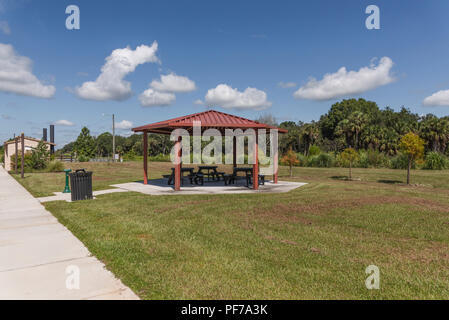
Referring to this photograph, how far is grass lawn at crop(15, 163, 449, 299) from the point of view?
3514 mm

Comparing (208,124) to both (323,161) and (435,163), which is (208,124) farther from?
(435,163)

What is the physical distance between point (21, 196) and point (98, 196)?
322 centimetres

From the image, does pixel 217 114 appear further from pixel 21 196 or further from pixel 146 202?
pixel 21 196

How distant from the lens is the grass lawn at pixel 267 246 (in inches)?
138

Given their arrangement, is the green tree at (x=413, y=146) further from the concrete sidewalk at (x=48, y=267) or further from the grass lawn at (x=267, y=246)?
the concrete sidewalk at (x=48, y=267)

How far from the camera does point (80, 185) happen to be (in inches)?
378

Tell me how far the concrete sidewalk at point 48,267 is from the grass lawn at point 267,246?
0.21m

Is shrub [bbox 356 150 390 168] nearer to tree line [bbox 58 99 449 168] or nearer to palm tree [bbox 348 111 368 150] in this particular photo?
tree line [bbox 58 99 449 168]

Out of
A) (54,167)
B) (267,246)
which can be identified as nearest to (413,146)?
(267,246)

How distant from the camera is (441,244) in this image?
16.9 feet

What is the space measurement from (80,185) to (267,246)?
7205 mm

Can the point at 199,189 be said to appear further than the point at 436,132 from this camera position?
No

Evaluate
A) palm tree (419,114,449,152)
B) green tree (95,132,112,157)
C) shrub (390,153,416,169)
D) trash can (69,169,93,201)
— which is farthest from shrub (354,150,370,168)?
green tree (95,132,112,157)
